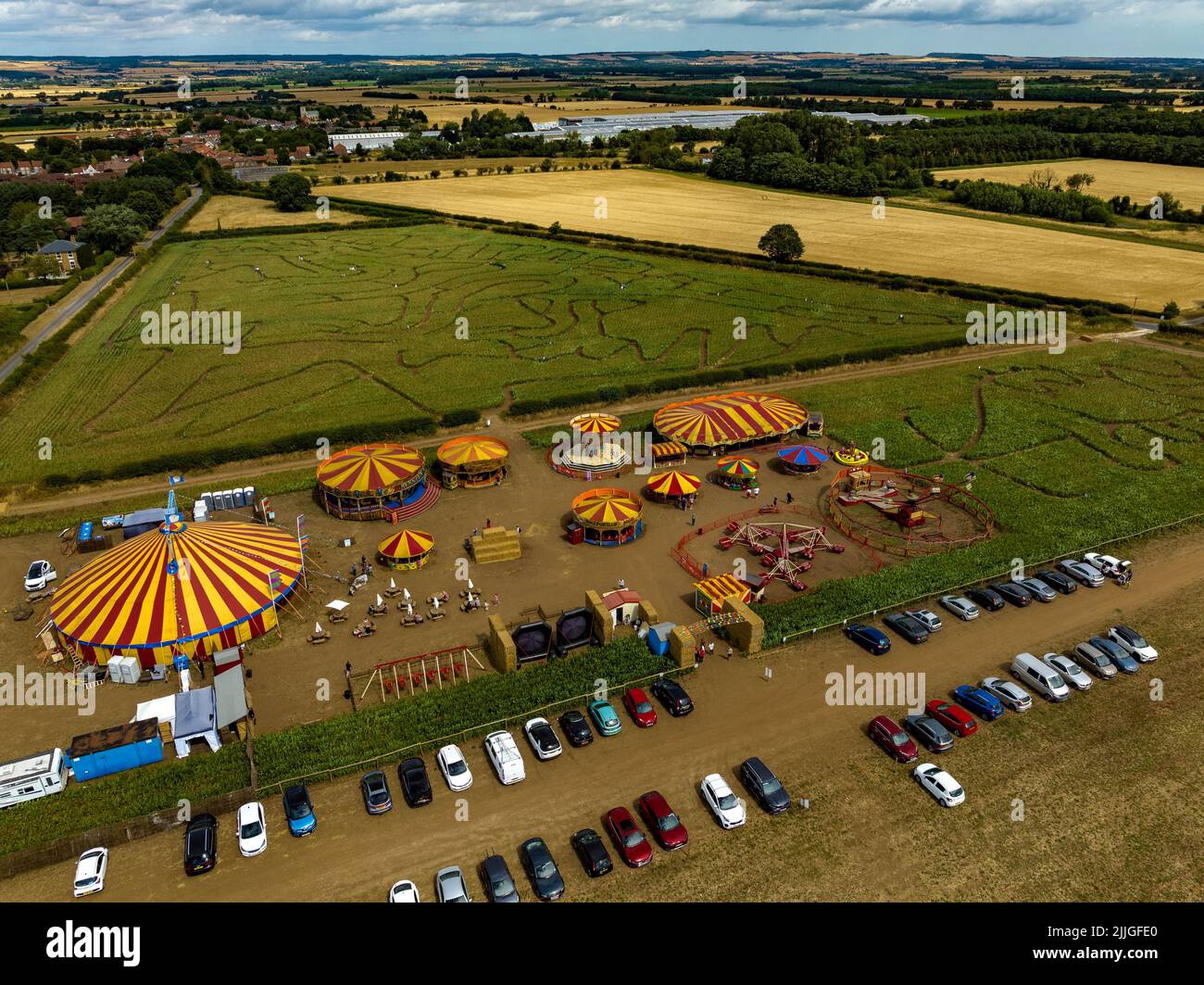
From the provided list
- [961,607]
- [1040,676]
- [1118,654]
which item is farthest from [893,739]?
[1118,654]

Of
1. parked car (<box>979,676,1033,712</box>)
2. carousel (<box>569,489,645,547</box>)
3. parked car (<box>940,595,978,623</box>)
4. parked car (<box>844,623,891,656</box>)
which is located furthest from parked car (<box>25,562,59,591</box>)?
parked car (<box>940,595,978,623</box>)

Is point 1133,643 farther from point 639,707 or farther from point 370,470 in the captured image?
point 370,470

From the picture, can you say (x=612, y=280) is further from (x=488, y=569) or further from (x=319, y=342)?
(x=488, y=569)

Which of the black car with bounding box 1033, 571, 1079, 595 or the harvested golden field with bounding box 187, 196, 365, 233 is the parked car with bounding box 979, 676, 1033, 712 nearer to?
the black car with bounding box 1033, 571, 1079, 595

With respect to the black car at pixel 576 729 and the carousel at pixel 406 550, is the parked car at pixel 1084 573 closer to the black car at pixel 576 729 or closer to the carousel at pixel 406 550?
the black car at pixel 576 729
